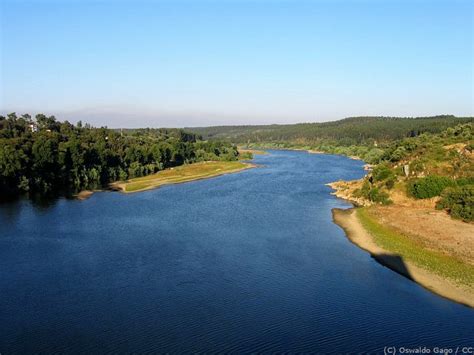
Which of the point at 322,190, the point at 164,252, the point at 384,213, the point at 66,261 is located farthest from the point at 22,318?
the point at 322,190

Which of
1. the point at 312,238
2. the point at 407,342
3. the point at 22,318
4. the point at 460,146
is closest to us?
the point at 407,342

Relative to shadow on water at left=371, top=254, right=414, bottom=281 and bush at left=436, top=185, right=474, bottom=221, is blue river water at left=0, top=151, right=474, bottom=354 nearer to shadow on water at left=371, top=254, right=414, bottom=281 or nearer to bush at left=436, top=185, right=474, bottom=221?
shadow on water at left=371, top=254, right=414, bottom=281

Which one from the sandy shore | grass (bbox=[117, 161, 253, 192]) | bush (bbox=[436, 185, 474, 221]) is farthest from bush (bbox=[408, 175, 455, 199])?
grass (bbox=[117, 161, 253, 192])

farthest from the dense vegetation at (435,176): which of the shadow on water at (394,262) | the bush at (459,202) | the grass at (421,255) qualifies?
the shadow on water at (394,262)

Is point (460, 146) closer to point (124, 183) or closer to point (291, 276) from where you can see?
point (291, 276)

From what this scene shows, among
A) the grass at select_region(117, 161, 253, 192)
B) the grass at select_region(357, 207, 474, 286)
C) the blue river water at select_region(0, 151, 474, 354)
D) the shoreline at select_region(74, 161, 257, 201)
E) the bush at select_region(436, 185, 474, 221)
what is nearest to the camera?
the blue river water at select_region(0, 151, 474, 354)
